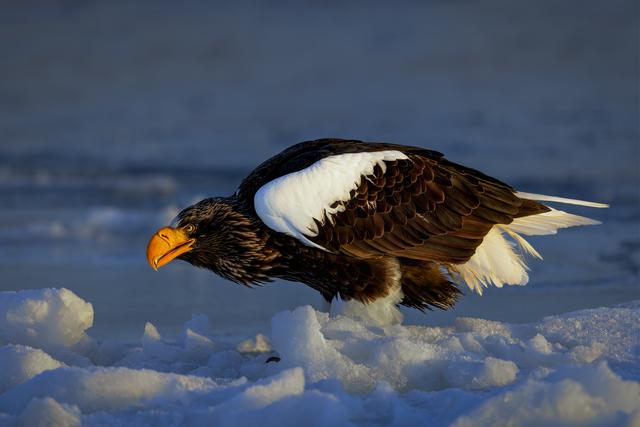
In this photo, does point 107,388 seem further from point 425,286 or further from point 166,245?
point 425,286

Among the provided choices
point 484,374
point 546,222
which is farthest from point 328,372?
point 546,222

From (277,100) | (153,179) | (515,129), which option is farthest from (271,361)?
(277,100)

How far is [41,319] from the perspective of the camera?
5.21 m

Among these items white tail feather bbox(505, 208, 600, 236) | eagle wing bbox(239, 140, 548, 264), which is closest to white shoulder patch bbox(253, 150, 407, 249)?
eagle wing bbox(239, 140, 548, 264)

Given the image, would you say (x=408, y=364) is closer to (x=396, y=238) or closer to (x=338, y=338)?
(x=338, y=338)

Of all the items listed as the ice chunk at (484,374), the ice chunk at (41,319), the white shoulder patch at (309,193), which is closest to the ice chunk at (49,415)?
the ice chunk at (41,319)

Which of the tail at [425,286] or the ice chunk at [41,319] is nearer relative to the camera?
the ice chunk at [41,319]

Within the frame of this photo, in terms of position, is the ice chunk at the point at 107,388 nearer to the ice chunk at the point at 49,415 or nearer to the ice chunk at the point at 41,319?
the ice chunk at the point at 49,415

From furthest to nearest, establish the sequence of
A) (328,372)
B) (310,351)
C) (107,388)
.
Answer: (310,351), (328,372), (107,388)

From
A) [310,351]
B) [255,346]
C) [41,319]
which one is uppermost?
[41,319]

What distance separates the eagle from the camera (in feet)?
18.4

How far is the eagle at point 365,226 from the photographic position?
18.4 feet

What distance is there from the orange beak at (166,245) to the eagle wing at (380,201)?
0.41 metres

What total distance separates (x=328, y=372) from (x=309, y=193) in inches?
46.7
